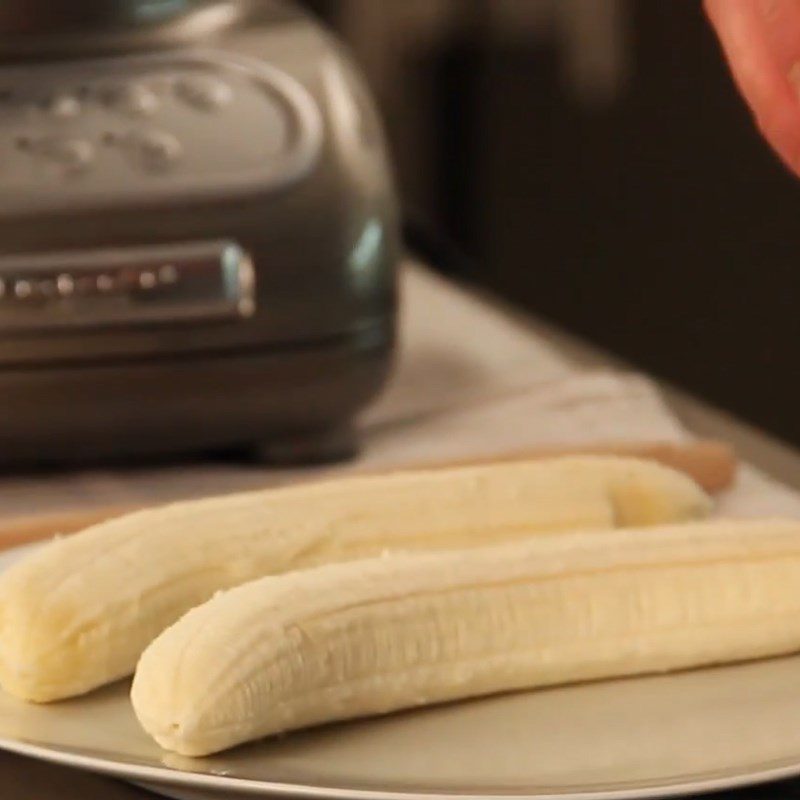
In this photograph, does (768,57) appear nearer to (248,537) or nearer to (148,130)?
(248,537)

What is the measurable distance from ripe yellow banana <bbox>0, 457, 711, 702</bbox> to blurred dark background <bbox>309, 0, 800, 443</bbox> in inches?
23.1

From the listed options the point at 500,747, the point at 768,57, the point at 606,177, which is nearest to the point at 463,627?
the point at 500,747

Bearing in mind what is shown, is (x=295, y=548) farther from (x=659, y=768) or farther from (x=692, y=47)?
(x=692, y=47)

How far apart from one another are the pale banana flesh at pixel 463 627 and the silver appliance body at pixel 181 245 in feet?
0.72

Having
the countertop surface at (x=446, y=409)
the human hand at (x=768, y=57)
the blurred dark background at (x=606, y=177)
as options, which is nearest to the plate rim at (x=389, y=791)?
the human hand at (x=768, y=57)

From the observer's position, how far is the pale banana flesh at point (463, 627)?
0.38 meters

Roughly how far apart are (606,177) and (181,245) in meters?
1.16

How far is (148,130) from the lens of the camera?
648 mm

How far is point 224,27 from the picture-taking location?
711mm

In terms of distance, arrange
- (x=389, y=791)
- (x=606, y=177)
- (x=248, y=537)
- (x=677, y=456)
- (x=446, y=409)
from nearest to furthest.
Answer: (x=389, y=791), (x=248, y=537), (x=677, y=456), (x=446, y=409), (x=606, y=177)

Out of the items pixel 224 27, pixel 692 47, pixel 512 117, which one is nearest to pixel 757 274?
pixel 692 47

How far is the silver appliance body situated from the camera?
2.06ft

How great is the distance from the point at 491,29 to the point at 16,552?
5.02ft

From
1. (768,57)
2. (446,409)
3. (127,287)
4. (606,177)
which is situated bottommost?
(606,177)
